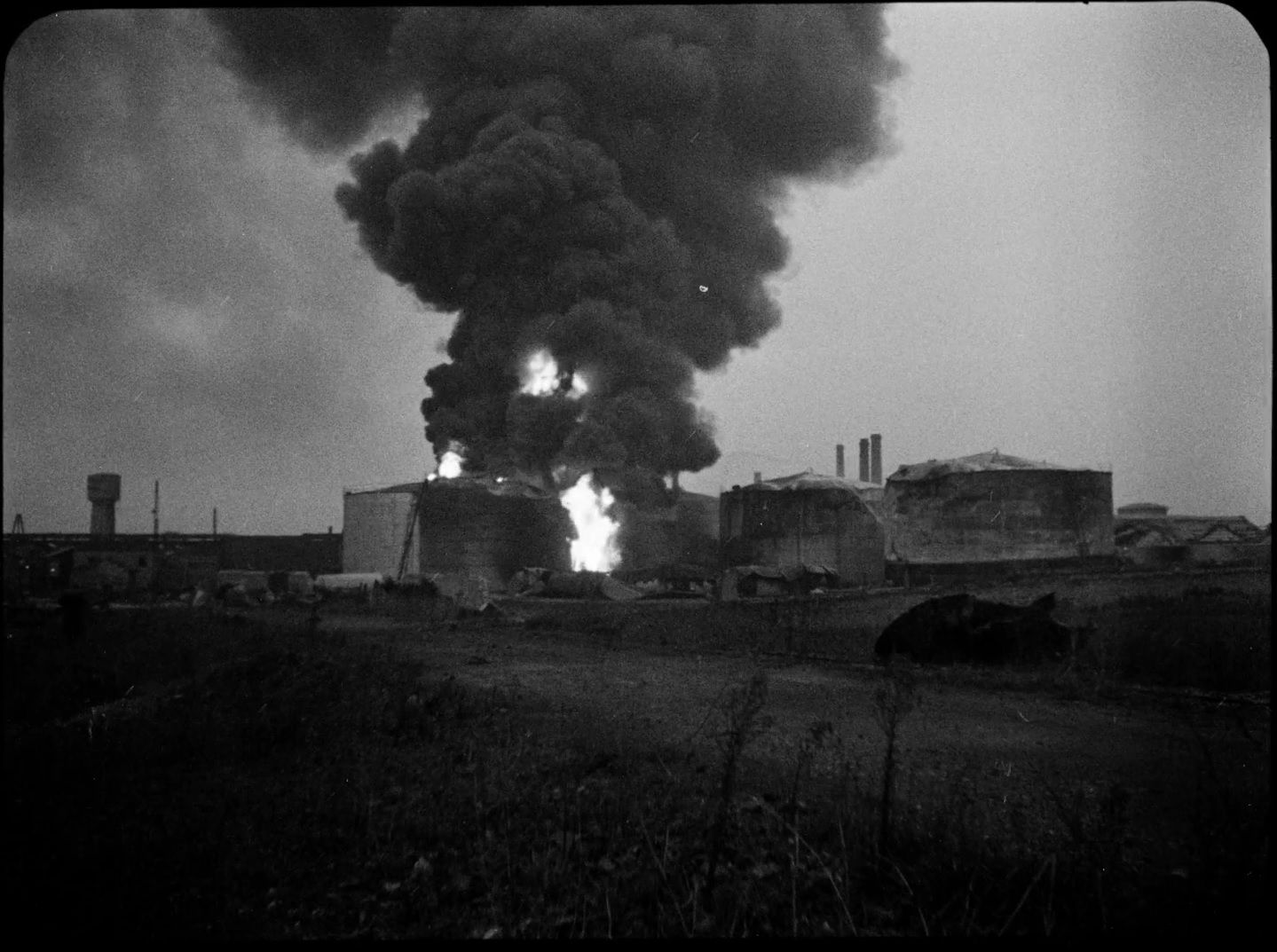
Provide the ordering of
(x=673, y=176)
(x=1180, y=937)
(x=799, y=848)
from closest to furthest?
1. (x=1180, y=937)
2. (x=799, y=848)
3. (x=673, y=176)

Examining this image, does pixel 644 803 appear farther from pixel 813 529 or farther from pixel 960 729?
pixel 813 529

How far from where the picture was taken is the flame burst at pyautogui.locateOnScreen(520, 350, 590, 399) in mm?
36125

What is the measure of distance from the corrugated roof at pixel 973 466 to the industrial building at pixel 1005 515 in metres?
0.04

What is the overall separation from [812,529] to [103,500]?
1456 inches

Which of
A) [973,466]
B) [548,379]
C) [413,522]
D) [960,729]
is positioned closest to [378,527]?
[413,522]

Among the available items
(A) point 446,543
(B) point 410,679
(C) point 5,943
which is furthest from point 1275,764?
(A) point 446,543

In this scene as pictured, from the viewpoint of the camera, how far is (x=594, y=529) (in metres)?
34.1

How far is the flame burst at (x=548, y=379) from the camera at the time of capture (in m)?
36.1

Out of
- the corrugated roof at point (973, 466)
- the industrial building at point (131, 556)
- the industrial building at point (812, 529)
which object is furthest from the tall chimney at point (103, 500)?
the corrugated roof at point (973, 466)

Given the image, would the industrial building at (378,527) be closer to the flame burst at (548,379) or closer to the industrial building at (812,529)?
the flame burst at (548,379)

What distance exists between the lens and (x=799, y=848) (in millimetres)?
4270

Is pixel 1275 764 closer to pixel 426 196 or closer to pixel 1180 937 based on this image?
pixel 1180 937

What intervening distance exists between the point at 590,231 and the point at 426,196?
6.84 meters

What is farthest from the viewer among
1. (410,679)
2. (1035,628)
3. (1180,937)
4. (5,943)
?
(1035,628)
